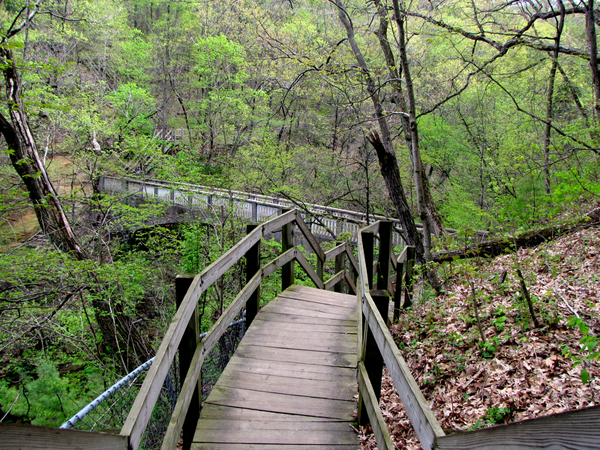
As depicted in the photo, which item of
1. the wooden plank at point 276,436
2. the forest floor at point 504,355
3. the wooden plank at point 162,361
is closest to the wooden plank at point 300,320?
the forest floor at point 504,355

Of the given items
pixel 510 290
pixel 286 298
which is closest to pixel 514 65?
pixel 510 290

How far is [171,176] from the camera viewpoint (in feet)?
40.4

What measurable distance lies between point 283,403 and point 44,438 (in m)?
2.36

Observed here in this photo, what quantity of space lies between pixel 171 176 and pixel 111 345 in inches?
234

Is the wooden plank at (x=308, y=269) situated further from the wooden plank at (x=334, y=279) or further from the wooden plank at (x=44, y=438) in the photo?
the wooden plank at (x=44, y=438)

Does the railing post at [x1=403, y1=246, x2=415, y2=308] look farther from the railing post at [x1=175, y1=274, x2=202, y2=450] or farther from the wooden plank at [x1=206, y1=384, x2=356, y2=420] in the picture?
the railing post at [x1=175, y1=274, x2=202, y2=450]

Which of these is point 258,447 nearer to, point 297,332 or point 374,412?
point 374,412

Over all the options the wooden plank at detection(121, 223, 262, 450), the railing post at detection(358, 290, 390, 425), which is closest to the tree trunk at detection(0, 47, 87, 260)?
the wooden plank at detection(121, 223, 262, 450)

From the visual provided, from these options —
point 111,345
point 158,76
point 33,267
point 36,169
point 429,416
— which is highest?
point 158,76

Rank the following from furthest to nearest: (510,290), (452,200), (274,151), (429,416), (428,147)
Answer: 1. (428,147)
2. (274,151)
3. (452,200)
4. (510,290)
5. (429,416)

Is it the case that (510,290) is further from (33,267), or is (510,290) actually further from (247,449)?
(33,267)

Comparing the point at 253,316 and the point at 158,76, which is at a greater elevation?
the point at 158,76

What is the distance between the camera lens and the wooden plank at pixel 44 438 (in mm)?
915

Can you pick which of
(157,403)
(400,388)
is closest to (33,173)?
(157,403)
